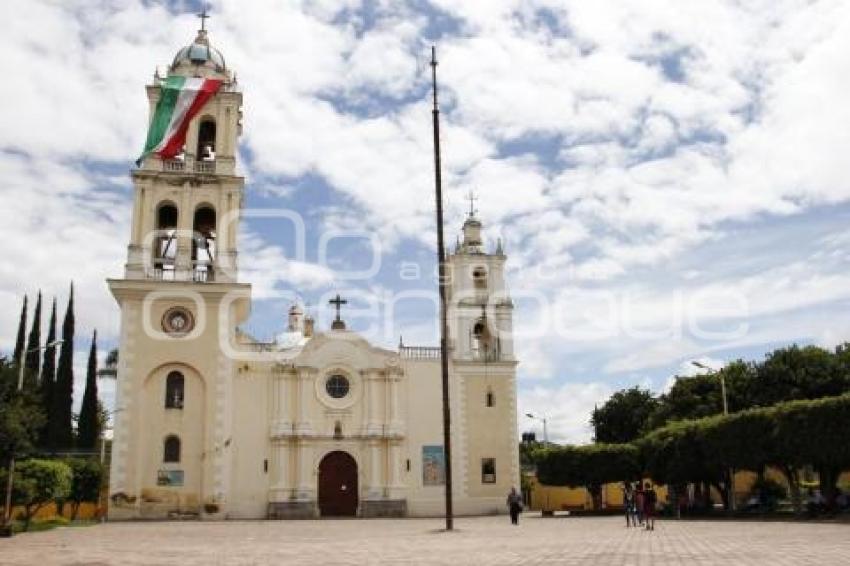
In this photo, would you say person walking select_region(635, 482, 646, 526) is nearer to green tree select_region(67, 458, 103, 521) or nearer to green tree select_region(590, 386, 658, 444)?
green tree select_region(67, 458, 103, 521)

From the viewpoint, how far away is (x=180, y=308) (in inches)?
1548

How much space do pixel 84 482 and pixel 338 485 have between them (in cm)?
1112

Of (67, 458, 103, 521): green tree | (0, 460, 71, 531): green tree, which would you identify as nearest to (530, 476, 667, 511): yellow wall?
(67, 458, 103, 521): green tree

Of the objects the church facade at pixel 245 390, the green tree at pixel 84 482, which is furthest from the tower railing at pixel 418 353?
the green tree at pixel 84 482

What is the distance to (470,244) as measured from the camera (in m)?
46.0

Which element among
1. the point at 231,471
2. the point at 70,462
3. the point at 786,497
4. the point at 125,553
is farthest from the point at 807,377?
the point at 125,553

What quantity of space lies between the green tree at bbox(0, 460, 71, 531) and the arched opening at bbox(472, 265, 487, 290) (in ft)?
72.6

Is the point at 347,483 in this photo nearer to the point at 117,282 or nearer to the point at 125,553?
the point at 117,282

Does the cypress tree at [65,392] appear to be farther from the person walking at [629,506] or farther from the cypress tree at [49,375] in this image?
the person walking at [629,506]

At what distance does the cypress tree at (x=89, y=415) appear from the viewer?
53.5 meters

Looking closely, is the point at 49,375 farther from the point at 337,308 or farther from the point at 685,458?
the point at 685,458

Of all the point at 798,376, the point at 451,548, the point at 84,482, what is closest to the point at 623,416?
the point at 798,376

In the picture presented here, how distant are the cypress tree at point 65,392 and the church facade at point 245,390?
50.3 ft

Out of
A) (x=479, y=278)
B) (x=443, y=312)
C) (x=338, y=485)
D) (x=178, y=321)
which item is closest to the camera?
(x=443, y=312)
